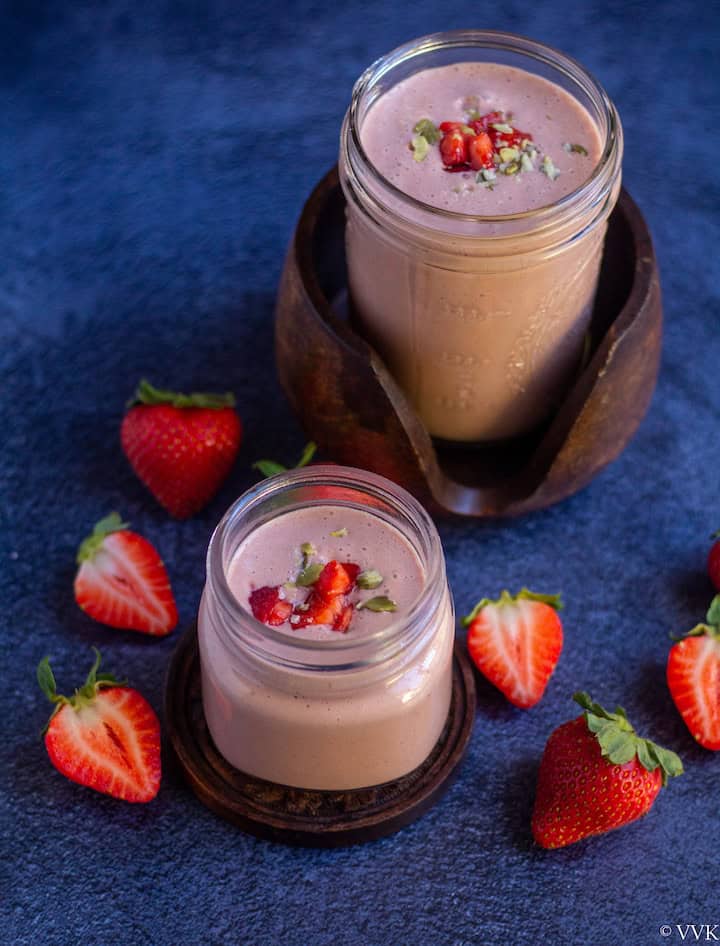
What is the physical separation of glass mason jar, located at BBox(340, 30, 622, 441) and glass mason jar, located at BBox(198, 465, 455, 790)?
23 centimetres

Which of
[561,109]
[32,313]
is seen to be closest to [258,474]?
[32,313]

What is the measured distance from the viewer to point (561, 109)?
5.58ft

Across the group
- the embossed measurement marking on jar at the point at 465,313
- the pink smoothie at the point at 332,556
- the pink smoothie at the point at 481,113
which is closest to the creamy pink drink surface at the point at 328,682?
the pink smoothie at the point at 332,556

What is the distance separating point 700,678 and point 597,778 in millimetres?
206

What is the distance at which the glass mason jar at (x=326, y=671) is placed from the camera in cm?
142

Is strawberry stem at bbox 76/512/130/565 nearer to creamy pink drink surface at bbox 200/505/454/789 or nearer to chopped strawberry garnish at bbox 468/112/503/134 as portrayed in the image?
creamy pink drink surface at bbox 200/505/454/789

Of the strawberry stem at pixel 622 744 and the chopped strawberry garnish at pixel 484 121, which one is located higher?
the chopped strawberry garnish at pixel 484 121

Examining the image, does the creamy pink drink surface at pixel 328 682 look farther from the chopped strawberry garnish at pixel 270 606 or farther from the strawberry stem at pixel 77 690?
the strawberry stem at pixel 77 690

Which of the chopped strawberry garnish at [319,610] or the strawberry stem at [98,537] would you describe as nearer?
the chopped strawberry garnish at [319,610]

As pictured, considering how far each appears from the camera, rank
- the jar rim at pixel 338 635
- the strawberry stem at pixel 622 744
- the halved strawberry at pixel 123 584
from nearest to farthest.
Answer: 1. the jar rim at pixel 338 635
2. the strawberry stem at pixel 622 744
3. the halved strawberry at pixel 123 584

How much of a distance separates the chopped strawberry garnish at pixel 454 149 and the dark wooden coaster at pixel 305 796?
59cm

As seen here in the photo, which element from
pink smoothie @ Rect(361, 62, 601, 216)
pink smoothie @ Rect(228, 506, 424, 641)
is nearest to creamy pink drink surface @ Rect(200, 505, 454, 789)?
pink smoothie @ Rect(228, 506, 424, 641)

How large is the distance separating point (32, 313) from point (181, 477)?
377mm

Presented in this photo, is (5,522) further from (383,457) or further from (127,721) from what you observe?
(383,457)
